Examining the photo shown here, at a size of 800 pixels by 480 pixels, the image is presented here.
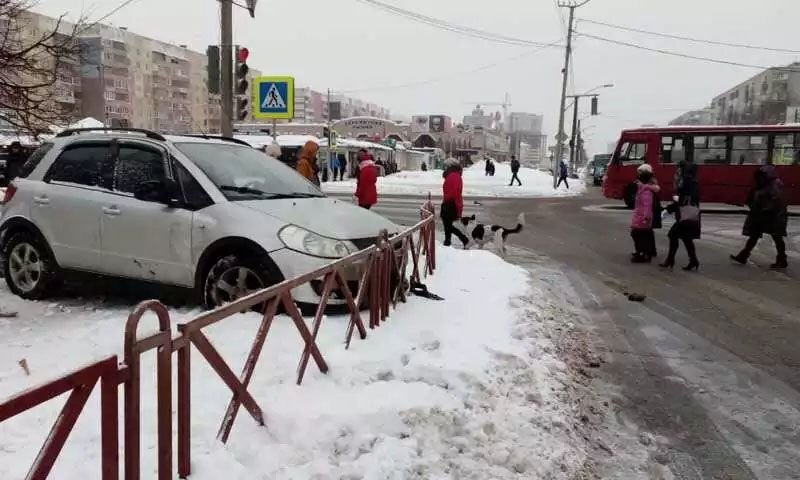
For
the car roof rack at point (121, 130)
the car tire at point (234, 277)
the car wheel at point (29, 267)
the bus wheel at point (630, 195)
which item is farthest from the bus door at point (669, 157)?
the car wheel at point (29, 267)

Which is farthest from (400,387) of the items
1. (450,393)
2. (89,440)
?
(89,440)

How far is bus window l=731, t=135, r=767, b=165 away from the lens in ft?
66.1

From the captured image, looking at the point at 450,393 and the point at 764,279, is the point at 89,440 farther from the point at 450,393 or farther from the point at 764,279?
the point at 764,279

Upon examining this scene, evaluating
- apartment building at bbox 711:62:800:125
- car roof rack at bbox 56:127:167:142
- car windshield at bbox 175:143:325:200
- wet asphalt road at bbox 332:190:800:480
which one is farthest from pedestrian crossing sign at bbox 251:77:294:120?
apartment building at bbox 711:62:800:125

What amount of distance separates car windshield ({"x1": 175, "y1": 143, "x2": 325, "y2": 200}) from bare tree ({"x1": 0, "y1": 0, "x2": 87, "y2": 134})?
4966mm

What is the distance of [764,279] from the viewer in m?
8.98

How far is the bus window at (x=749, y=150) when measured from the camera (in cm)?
2014

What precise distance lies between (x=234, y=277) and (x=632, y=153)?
19707 millimetres

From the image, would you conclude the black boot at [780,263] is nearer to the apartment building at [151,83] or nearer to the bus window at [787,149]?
the bus window at [787,149]

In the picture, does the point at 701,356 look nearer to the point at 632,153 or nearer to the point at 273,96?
the point at 273,96

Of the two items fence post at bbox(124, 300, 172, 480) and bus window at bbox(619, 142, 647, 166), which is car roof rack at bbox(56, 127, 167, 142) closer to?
fence post at bbox(124, 300, 172, 480)

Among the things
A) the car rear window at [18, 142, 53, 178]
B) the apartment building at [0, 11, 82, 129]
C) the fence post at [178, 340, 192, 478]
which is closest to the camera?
the fence post at [178, 340, 192, 478]

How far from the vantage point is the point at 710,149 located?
20.7 meters

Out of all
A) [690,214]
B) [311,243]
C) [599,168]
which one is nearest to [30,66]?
[311,243]
